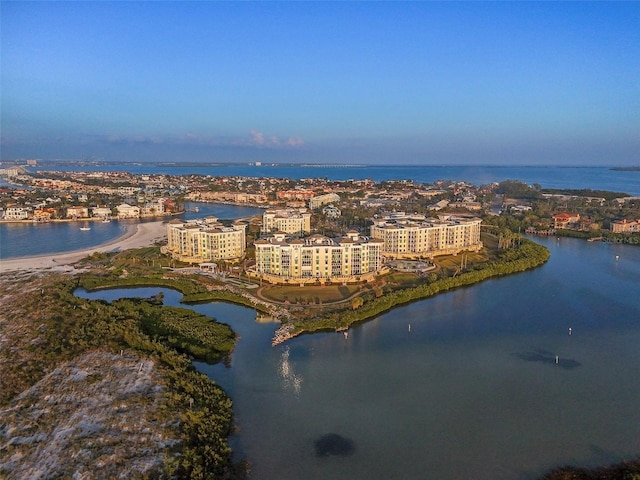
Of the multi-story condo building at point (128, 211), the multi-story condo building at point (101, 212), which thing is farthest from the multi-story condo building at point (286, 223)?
the multi-story condo building at point (101, 212)

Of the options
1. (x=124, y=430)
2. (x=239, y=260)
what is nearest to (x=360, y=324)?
(x=124, y=430)

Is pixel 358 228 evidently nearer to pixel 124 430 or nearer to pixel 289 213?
pixel 289 213

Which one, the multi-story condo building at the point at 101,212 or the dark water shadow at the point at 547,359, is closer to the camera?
the dark water shadow at the point at 547,359

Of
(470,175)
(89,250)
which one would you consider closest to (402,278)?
(89,250)

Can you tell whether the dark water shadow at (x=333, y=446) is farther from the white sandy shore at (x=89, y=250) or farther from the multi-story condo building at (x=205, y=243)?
the white sandy shore at (x=89, y=250)

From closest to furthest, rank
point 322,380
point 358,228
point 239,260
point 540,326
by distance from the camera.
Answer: point 322,380 < point 540,326 < point 239,260 < point 358,228

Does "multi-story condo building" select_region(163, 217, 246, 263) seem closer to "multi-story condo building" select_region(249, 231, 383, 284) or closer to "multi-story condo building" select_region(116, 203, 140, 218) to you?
"multi-story condo building" select_region(249, 231, 383, 284)
